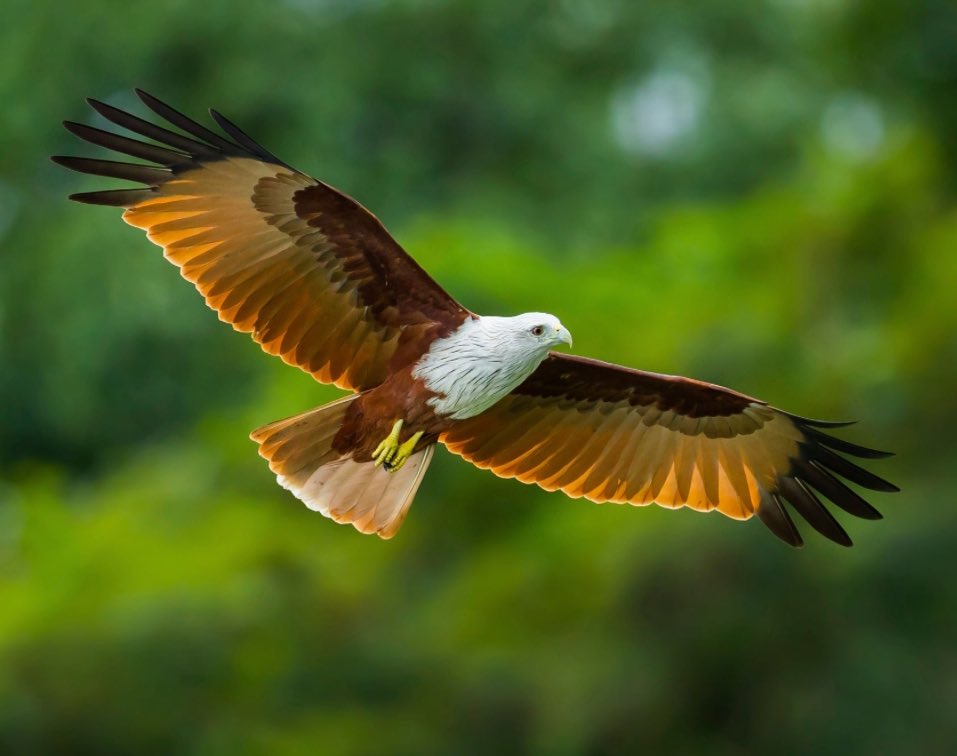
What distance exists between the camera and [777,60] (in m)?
27.5

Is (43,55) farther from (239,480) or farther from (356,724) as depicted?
(356,724)

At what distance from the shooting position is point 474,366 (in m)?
8.25

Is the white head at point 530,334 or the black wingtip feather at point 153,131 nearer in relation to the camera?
the black wingtip feather at point 153,131

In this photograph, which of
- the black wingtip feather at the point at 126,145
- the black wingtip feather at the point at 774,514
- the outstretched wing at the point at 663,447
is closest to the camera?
the black wingtip feather at the point at 126,145

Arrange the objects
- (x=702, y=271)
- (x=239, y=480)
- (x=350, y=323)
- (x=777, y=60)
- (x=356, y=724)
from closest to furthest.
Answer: (x=350, y=323) < (x=356, y=724) < (x=239, y=480) < (x=702, y=271) < (x=777, y=60)

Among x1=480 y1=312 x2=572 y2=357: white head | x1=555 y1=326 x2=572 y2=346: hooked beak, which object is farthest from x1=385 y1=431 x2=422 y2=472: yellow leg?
x1=555 y1=326 x2=572 y2=346: hooked beak

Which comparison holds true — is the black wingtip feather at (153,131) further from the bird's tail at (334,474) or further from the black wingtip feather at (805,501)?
the black wingtip feather at (805,501)

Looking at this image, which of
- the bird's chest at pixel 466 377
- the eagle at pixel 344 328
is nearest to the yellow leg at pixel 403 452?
the eagle at pixel 344 328

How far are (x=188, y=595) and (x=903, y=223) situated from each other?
6726mm

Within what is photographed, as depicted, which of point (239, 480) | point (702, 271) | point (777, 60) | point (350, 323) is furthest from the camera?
point (777, 60)

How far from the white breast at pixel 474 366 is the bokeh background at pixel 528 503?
6196 mm

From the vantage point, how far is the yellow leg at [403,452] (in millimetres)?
8500

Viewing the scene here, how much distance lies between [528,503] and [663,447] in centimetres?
716

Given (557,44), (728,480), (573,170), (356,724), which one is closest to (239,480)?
(356,724)
